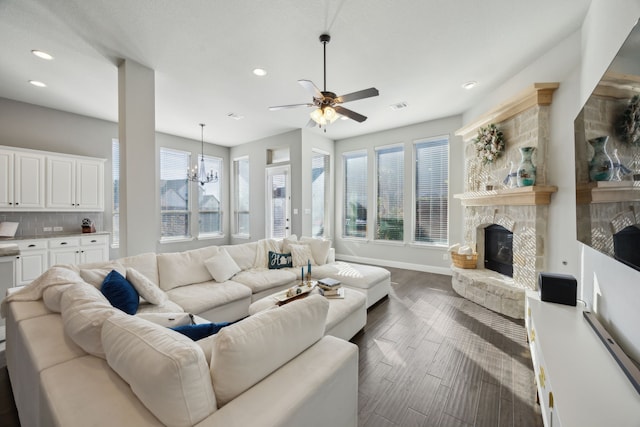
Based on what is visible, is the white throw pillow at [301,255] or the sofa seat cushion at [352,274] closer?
the sofa seat cushion at [352,274]

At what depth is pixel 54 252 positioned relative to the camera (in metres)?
3.88

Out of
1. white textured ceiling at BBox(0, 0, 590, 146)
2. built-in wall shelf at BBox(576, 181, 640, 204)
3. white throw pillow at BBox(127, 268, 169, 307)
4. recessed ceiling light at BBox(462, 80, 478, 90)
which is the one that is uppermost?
recessed ceiling light at BBox(462, 80, 478, 90)

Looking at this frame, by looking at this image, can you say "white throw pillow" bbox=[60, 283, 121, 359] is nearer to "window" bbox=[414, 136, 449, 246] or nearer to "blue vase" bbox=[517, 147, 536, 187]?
"blue vase" bbox=[517, 147, 536, 187]

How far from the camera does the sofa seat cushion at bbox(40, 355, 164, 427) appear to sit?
806mm

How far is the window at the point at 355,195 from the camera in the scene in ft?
20.0

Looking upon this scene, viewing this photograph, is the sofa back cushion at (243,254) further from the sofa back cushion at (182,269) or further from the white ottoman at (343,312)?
the white ottoman at (343,312)

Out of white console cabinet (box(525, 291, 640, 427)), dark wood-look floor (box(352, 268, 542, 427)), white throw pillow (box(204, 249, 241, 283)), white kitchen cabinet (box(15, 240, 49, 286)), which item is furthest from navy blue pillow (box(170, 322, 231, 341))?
white kitchen cabinet (box(15, 240, 49, 286))

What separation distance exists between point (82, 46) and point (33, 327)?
9.61 feet

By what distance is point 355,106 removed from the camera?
427cm

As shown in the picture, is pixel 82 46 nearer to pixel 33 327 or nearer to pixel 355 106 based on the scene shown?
pixel 33 327

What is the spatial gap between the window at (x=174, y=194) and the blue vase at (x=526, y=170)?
659 cm

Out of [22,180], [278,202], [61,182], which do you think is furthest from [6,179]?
[278,202]

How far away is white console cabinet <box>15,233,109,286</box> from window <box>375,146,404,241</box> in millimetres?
5480

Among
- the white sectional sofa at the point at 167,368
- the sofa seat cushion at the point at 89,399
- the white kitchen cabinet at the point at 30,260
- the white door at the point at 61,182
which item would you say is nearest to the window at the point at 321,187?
the white door at the point at 61,182
